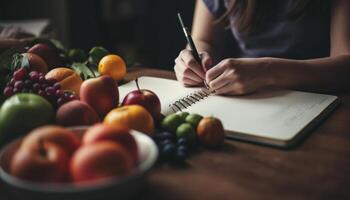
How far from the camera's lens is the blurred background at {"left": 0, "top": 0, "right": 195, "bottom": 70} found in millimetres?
2059

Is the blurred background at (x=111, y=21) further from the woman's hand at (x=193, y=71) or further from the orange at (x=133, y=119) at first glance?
the orange at (x=133, y=119)

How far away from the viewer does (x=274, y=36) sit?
117 cm

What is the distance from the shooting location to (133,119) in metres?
0.58

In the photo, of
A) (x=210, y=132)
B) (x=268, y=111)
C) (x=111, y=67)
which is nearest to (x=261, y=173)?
(x=210, y=132)

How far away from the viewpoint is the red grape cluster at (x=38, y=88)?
65 cm

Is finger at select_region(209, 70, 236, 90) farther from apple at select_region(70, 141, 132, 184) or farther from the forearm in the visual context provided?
apple at select_region(70, 141, 132, 184)

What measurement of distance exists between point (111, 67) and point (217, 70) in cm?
28

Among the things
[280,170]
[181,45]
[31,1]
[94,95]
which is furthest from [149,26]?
[280,170]

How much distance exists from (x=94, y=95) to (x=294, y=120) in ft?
1.16

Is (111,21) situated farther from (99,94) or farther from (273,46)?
(99,94)

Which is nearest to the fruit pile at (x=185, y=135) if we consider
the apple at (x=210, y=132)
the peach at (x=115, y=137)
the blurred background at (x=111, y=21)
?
the apple at (x=210, y=132)

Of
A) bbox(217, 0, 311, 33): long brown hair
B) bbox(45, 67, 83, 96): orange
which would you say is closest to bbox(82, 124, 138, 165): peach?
bbox(45, 67, 83, 96): orange

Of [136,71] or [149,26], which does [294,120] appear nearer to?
[136,71]

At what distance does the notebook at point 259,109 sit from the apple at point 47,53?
0.71 feet
